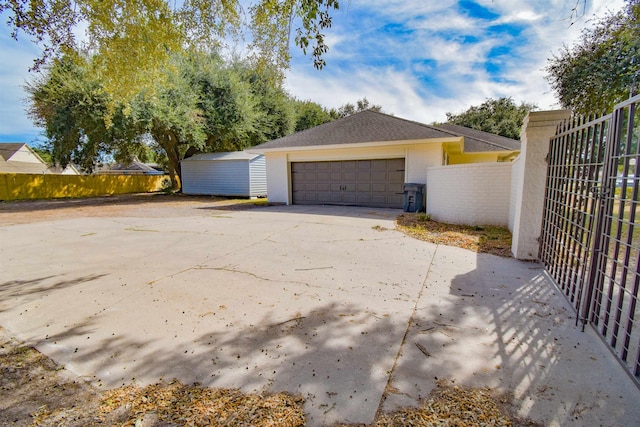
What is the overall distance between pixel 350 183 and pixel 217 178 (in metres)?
9.82

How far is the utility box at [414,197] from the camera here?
10.8m

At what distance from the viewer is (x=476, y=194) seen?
7910 mm

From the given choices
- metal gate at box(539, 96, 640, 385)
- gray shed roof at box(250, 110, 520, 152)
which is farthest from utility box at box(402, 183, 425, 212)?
metal gate at box(539, 96, 640, 385)

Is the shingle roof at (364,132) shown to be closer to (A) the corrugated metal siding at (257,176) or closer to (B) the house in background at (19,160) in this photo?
(A) the corrugated metal siding at (257,176)

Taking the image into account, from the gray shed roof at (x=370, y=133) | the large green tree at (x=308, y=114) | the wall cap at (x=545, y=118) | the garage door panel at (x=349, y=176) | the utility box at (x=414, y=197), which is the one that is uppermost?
the large green tree at (x=308, y=114)

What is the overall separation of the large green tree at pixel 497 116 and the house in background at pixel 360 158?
17.0 m

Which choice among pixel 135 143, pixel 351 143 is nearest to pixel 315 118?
pixel 135 143

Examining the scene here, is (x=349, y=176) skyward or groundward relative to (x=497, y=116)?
groundward

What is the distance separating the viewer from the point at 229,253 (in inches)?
220

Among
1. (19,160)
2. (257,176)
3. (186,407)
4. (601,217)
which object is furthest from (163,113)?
(19,160)

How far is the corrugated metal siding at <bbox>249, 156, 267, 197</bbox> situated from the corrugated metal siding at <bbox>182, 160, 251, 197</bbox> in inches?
11.5

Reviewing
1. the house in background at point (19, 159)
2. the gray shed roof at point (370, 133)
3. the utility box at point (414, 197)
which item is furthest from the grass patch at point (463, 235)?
the house in background at point (19, 159)

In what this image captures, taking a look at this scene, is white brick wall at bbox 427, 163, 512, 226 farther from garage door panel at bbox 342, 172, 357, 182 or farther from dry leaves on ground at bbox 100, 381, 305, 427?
dry leaves on ground at bbox 100, 381, 305, 427

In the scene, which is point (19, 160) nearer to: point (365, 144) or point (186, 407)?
point (365, 144)
